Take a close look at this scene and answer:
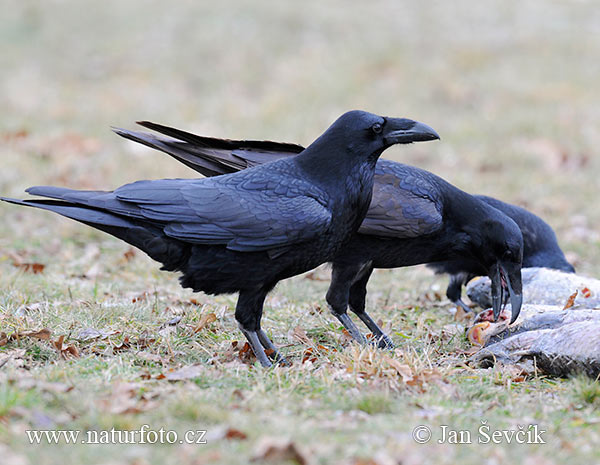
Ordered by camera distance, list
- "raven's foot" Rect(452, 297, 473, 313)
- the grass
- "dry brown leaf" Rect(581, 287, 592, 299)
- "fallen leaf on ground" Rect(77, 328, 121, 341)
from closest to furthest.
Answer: the grass
"fallen leaf on ground" Rect(77, 328, 121, 341)
"dry brown leaf" Rect(581, 287, 592, 299)
"raven's foot" Rect(452, 297, 473, 313)

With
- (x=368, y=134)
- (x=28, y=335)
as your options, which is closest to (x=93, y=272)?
(x=28, y=335)

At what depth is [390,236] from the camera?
18.1ft

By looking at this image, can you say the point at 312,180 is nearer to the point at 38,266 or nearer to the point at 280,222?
the point at 280,222

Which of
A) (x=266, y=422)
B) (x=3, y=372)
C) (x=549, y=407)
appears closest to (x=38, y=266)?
(x=3, y=372)

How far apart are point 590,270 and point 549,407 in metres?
4.31

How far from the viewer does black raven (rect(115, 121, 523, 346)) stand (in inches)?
216

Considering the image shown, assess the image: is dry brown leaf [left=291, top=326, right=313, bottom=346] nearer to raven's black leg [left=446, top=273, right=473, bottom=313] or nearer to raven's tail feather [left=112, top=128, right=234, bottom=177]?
raven's tail feather [left=112, top=128, right=234, bottom=177]

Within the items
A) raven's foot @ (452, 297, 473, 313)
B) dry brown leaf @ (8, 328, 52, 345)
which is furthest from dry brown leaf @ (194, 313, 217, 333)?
raven's foot @ (452, 297, 473, 313)

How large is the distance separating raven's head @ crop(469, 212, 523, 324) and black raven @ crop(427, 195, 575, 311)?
1060mm

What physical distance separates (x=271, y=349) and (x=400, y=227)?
52.1 inches

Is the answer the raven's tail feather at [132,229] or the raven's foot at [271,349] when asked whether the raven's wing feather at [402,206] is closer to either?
the raven's foot at [271,349]

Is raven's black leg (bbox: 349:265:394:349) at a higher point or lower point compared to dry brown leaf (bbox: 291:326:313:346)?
higher

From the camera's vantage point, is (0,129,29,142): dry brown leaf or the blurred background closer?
the blurred background

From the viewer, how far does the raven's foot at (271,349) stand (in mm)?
4742
